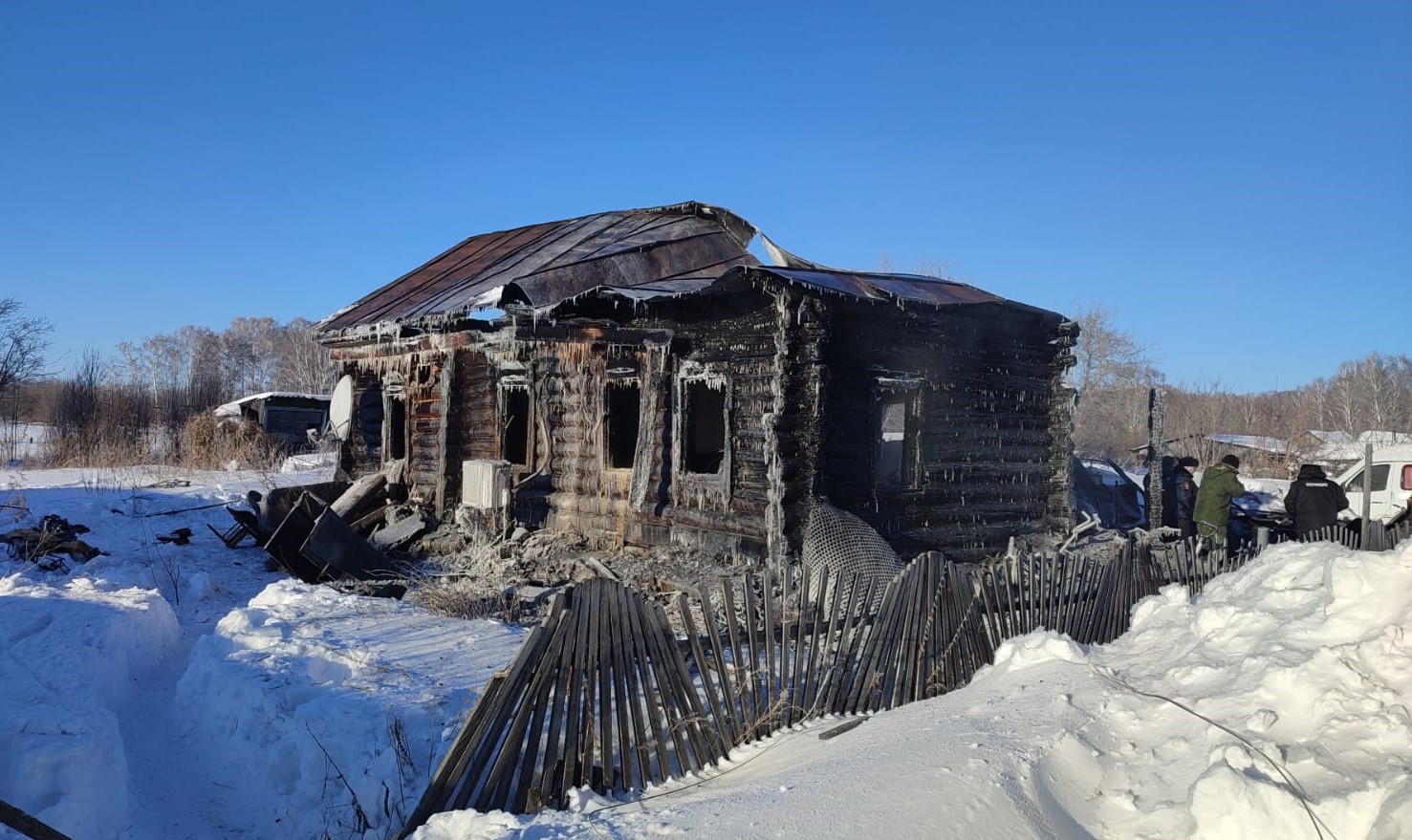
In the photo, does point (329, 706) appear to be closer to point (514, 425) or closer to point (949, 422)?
point (949, 422)

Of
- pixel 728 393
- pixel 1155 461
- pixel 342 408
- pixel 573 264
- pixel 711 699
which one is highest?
pixel 573 264

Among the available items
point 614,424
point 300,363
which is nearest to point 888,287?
point 614,424

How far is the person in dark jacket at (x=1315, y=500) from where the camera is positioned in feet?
37.5

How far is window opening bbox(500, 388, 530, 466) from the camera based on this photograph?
1388cm

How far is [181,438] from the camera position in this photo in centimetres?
2612

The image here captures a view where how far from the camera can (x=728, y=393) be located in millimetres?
10477

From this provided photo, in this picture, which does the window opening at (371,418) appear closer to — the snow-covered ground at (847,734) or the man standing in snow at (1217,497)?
the snow-covered ground at (847,734)

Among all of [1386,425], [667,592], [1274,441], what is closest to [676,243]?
[667,592]

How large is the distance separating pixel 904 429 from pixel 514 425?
7.49m

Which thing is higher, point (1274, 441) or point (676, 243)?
point (676, 243)

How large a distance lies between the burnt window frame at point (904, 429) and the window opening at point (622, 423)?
12.1 ft

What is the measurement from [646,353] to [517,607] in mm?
4387

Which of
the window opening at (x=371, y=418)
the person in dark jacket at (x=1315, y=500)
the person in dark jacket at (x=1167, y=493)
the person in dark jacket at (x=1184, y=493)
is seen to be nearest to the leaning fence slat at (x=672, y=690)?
the person in dark jacket at (x=1315, y=500)

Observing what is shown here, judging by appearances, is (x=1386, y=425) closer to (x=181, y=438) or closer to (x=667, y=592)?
(x=667, y=592)
